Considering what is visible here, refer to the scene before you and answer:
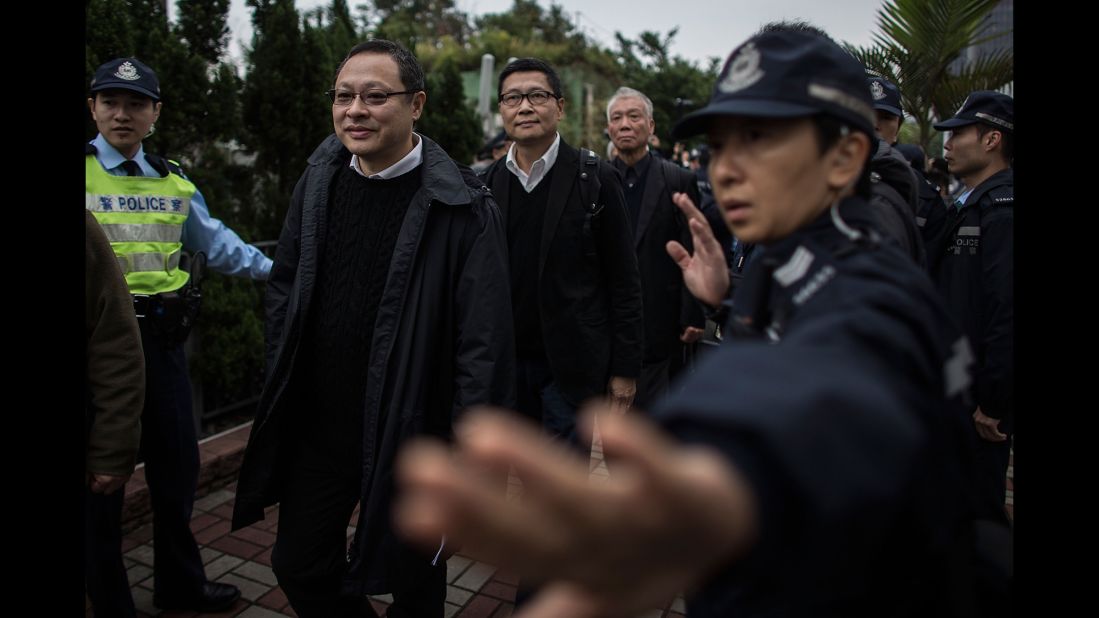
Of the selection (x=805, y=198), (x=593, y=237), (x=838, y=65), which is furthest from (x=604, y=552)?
(x=593, y=237)

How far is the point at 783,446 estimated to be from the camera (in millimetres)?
752

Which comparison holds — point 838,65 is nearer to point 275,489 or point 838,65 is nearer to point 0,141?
point 0,141

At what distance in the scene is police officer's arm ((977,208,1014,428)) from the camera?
3.08m

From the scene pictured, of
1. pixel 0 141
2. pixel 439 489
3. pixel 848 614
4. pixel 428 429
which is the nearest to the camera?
pixel 439 489

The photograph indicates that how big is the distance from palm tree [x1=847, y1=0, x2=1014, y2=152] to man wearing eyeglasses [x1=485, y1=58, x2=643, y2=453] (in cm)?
319

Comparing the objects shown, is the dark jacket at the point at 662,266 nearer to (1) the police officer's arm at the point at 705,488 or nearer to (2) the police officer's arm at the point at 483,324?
(2) the police officer's arm at the point at 483,324

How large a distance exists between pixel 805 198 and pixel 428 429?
69.5 inches

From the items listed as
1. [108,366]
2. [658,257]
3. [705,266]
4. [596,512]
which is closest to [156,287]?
[108,366]

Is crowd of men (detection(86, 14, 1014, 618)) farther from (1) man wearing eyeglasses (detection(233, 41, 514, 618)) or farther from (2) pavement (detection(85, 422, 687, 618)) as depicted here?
(2) pavement (detection(85, 422, 687, 618))

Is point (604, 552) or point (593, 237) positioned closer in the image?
point (604, 552)

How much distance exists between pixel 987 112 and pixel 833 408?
136 inches

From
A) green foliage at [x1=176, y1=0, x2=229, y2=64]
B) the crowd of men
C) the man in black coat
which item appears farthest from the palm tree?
green foliage at [x1=176, y1=0, x2=229, y2=64]

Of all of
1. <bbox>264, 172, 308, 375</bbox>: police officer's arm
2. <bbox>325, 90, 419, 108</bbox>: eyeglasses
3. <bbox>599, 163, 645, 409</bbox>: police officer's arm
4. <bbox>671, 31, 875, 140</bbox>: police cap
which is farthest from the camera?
<bbox>599, 163, 645, 409</bbox>: police officer's arm

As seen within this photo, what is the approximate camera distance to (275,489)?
2.77 meters
